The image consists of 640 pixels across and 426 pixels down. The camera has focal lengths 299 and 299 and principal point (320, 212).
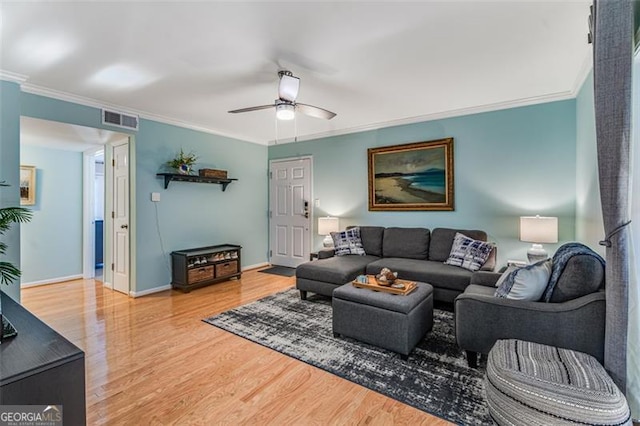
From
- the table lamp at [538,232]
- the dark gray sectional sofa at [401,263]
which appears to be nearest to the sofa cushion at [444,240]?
the dark gray sectional sofa at [401,263]

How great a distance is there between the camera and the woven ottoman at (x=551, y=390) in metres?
1.24

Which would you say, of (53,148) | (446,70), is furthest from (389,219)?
(53,148)

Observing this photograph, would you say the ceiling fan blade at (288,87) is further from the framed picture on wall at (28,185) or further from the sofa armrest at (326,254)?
Answer: the framed picture on wall at (28,185)

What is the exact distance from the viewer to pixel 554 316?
5.94ft

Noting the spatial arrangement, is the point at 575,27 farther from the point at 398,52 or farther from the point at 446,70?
the point at 398,52

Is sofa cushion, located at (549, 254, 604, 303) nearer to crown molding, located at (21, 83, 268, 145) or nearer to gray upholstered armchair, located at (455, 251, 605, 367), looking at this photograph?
gray upholstered armchair, located at (455, 251, 605, 367)

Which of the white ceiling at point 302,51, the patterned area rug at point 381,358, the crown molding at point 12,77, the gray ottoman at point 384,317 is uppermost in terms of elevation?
the white ceiling at point 302,51

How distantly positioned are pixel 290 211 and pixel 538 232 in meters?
3.85

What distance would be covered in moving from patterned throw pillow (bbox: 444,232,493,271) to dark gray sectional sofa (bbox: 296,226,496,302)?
0.08 metres

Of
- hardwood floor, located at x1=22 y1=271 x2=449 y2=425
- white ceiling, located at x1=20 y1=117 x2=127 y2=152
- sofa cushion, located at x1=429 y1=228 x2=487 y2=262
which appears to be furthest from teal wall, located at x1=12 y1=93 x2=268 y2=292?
sofa cushion, located at x1=429 y1=228 x2=487 y2=262

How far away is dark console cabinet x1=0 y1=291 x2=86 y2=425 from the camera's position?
43.4 inches

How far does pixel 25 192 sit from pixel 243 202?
3.14m

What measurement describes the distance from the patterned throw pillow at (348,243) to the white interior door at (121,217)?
2898mm

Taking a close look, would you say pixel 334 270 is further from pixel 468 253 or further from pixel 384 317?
pixel 468 253
